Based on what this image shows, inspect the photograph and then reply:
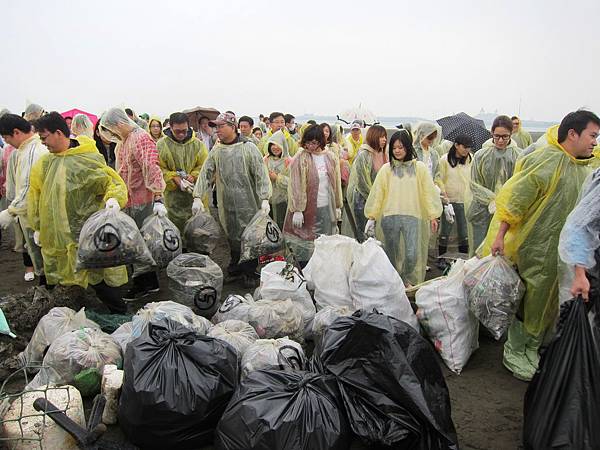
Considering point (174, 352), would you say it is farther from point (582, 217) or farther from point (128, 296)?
point (128, 296)

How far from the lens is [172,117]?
518 centimetres

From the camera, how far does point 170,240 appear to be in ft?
14.6

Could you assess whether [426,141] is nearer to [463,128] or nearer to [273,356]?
[463,128]

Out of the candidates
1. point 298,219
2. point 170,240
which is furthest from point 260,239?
point 170,240

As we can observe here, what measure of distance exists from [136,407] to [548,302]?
2470 mm

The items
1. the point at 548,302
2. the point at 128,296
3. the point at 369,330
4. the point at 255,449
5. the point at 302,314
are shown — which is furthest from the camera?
the point at 128,296

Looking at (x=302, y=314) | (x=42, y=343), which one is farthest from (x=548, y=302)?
(x=42, y=343)

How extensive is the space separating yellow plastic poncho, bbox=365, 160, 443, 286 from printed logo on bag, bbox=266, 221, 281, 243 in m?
0.90

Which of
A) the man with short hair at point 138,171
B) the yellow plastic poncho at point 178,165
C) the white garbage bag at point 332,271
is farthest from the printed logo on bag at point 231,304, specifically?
the yellow plastic poncho at point 178,165

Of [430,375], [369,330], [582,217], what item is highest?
[582,217]

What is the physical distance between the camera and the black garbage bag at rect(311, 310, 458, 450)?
226 centimetres

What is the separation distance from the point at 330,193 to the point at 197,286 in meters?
1.68

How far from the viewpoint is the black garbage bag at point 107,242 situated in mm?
3531

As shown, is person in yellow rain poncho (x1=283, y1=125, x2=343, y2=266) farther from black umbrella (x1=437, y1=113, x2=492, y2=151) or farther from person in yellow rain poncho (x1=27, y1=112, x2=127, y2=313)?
black umbrella (x1=437, y1=113, x2=492, y2=151)
